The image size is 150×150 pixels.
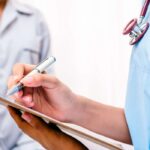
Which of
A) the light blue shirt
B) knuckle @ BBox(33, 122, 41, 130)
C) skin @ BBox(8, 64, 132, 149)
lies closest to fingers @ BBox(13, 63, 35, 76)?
skin @ BBox(8, 64, 132, 149)

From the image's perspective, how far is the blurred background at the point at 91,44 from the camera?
1.27 metres

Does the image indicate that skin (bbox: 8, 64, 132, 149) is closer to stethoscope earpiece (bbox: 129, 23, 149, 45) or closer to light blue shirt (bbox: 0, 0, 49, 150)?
stethoscope earpiece (bbox: 129, 23, 149, 45)

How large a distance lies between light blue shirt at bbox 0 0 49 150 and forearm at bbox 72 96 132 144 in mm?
302

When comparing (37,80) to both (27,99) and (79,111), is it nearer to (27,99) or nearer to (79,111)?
(27,99)

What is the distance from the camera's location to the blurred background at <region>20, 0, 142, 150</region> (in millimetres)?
1267

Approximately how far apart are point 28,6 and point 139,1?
1.27 feet

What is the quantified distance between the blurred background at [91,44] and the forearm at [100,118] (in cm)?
53

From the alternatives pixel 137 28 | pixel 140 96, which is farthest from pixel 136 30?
pixel 140 96

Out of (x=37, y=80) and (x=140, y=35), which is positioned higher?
(x=140, y=35)

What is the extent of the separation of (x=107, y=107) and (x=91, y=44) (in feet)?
1.82

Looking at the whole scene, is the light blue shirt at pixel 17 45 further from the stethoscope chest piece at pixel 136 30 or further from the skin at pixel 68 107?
the stethoscope chest piece at pixel 136 30

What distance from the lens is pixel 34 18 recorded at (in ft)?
3.96

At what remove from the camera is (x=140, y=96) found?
0.62 meters

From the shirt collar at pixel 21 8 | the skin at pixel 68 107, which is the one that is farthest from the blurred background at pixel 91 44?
the skin at pixel 68 107
